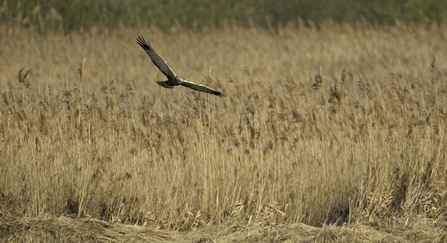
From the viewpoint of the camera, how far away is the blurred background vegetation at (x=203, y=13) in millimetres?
16844

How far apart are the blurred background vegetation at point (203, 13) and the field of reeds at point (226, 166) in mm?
9653

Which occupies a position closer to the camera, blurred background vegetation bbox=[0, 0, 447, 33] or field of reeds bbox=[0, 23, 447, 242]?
field of reeds bbox=[0, 23, 447, 242]

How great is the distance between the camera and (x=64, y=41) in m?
15.6

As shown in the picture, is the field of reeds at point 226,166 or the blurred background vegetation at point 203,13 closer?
the field of reeds at point 226,166

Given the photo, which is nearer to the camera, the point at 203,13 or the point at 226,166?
the point at 226,166

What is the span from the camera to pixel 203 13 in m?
19.3

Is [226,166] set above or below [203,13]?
below

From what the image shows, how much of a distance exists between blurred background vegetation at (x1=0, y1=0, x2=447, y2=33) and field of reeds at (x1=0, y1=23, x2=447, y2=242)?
965 centimetres

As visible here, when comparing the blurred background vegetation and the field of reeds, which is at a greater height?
the blurred background vegetation

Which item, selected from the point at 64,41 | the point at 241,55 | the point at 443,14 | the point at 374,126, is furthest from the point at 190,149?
the point at 443,14

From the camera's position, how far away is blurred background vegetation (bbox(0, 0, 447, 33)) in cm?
1684

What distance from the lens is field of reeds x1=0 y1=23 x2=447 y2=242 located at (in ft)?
20.0

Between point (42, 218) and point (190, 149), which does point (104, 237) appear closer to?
point (42, 218)

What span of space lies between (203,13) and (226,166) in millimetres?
12997
